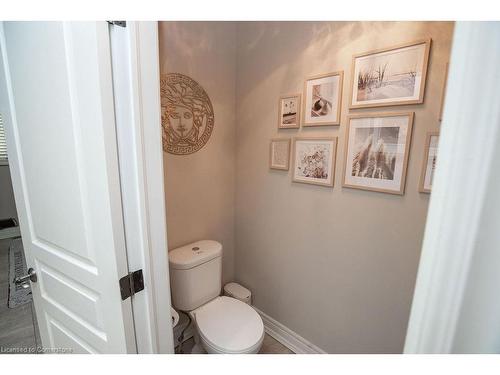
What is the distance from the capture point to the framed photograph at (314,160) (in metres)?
1.38

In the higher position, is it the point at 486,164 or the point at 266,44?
the point at 266,44

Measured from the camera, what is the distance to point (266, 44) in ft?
5.20

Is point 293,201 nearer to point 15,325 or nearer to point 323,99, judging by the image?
point 323,99

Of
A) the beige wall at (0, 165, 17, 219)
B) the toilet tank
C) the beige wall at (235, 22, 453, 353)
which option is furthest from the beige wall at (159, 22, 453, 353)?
the beige wall at (0, 165, 17, 219)

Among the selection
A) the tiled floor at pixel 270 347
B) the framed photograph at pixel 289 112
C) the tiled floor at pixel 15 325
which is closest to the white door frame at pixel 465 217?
the framed photograph at pixel 289 112

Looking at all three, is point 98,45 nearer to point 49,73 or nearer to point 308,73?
point 49,73

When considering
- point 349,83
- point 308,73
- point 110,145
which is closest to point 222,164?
point 308,73

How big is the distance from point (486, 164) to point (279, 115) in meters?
1.31

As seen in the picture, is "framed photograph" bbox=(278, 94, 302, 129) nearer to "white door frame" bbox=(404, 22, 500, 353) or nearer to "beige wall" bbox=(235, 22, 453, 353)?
"beige wall" bbox=(235, 22, 453, 353)

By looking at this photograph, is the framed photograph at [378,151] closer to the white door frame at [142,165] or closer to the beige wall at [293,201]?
the beige wall at [293,201]

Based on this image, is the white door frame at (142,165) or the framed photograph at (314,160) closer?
the white door frame at (142,165)

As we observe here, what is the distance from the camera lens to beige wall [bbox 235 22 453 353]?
115 cm

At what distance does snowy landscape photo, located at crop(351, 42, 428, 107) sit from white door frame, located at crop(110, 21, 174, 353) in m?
1.02

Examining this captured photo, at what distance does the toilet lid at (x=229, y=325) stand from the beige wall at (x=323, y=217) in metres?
0.38
